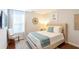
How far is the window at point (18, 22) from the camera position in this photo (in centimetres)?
105

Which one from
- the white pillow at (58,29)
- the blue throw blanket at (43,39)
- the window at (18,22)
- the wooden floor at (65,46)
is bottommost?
the wooden floor at (65,46)

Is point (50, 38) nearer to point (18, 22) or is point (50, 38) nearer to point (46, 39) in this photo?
point (46, 39)

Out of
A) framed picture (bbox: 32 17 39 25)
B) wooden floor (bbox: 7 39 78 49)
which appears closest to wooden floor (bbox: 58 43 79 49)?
wooden floor (bbox: 7 39 78 49)

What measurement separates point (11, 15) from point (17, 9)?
10 cm

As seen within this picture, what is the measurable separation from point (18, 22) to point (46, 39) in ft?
1.25

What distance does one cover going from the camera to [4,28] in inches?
40.8

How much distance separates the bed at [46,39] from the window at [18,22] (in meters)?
0.13

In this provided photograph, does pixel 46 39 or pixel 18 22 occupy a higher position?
pixel 18 22

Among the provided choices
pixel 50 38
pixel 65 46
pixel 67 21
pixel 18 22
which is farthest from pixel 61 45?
pixel 18 22

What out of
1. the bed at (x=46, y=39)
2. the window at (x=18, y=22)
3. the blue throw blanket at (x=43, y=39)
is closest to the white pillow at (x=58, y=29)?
the bed at (x=46, y=39)

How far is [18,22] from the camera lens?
107 cm

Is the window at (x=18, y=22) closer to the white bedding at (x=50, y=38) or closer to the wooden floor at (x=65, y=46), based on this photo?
the white bedding at (x=50, y=38)

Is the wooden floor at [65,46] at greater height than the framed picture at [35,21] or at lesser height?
lesser
